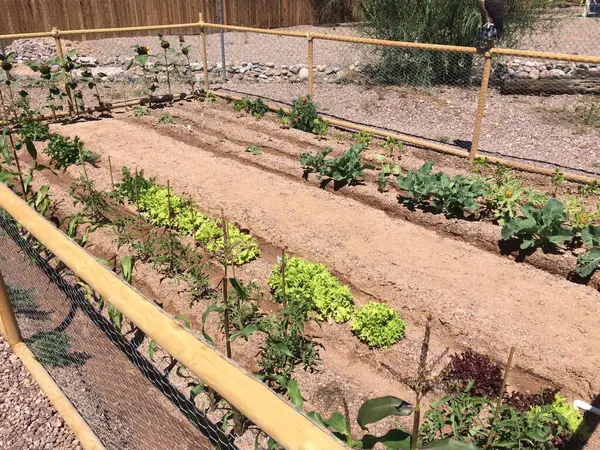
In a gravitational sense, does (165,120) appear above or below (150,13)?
below

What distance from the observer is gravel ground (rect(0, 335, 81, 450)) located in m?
3.07

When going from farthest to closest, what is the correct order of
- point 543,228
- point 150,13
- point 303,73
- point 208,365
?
1. point 150,13
2. point 303,73
3. point 543,228
4. point 208,365

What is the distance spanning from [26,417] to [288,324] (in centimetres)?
185

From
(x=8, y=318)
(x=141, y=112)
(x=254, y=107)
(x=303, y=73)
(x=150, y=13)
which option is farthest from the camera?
(x=150, y=13)

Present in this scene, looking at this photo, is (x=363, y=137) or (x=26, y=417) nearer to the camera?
(x=26, y=417)

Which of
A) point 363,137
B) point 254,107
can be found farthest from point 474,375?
point 254,107

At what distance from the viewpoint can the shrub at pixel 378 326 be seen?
3.89 m

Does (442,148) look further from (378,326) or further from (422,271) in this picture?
(378,326)

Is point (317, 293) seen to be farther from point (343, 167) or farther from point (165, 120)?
point (165, 120)

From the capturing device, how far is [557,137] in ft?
28.8

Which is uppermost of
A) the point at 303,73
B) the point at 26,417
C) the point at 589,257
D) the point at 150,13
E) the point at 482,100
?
the point at 150,13

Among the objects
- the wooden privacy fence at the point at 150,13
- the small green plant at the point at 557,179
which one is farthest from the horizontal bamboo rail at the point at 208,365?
the wooden privacy fence at the point at 150,13

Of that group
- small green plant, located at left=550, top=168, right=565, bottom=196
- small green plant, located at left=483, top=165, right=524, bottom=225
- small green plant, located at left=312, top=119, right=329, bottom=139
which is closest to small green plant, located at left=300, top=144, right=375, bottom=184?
small green plant, located at left=483, top=165, right=524, bottom=225

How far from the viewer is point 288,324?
3988 millimetres
